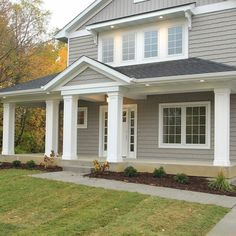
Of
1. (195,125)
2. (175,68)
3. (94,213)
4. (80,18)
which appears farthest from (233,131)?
(80,18)

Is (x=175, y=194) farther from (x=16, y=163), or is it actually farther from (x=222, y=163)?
(x=16, y=163)

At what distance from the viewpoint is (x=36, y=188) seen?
9883 millimetres

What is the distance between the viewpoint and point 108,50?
15.8m

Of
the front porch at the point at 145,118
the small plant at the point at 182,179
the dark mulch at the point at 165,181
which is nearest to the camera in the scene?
the dark mulch at the point at 165,181

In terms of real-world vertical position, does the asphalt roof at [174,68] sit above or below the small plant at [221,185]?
above

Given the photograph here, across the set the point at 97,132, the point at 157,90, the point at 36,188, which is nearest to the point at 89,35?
the point at 97,132

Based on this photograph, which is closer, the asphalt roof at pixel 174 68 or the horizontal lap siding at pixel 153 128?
the asphalt roof at pixel 174 68

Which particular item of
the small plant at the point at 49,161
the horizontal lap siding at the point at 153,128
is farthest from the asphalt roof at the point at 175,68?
the small plant at the point at 49,161

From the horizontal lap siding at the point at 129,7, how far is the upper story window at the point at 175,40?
36.8 inches

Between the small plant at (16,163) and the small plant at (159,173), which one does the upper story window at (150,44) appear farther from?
the small plant at (16,163)

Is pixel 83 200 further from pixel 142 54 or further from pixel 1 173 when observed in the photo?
pixel 142 54

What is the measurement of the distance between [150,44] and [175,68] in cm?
247

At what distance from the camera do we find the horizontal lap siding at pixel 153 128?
13430 mm

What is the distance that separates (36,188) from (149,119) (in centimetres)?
587
